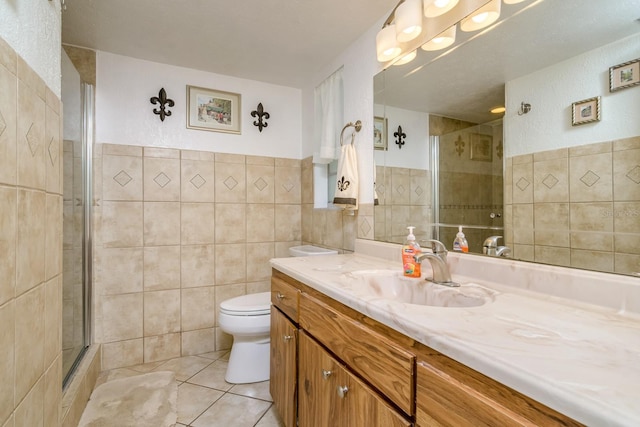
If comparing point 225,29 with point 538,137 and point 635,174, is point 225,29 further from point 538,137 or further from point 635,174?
point 635,174

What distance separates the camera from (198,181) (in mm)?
2350

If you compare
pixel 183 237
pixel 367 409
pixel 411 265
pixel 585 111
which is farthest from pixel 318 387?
pixel 183 237

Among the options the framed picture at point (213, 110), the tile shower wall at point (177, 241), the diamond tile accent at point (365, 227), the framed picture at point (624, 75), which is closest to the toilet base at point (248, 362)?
the tile shower wall at point (177, 241)

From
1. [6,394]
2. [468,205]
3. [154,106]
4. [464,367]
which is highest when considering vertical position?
[154,106]

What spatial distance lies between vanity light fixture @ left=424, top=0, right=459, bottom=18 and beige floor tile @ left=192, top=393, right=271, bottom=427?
2090 mm

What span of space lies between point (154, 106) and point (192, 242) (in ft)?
3.36

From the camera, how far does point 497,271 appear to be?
1061 millimetres

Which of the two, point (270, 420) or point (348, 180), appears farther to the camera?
point (348, 180)

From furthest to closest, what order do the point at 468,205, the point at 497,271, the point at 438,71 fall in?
the point at 438,71
the point at 468,205
the point at 497,271

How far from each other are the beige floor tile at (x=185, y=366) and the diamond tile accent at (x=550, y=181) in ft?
7.20

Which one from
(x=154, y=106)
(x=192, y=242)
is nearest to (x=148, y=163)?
(x=154, y=106)

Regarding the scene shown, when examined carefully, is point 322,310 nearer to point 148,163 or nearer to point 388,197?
point 388,197

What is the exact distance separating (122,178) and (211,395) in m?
1.54

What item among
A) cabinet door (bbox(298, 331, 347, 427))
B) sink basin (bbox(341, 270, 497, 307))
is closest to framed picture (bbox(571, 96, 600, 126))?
sink basin (bbox(341, 270, 497, 307))
